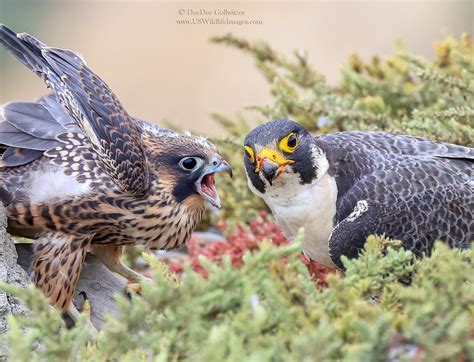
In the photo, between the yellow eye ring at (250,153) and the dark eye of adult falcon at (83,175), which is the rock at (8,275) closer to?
the dark eye of adult falcon at (83,175)

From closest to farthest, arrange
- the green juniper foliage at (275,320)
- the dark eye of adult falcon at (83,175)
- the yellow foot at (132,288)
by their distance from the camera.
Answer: the green juniper foliage at (275,320)
the dark eye of adult falcon at (83,175)
the yellow foot at (132,288)

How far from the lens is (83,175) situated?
3578 millimetres

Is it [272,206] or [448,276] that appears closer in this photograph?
[448,276]

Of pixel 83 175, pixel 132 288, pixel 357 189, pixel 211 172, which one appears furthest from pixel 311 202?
pixel 83 175

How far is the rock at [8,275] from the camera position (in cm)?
290

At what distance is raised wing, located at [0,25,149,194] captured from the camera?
11.4 ft

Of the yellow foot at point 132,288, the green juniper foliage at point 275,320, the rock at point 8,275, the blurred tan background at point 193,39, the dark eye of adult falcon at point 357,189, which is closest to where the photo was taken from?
the green juniper foliage at point 275,320

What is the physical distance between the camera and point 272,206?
3.85 m

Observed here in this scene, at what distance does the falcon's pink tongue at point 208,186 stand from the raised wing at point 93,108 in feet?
0.97

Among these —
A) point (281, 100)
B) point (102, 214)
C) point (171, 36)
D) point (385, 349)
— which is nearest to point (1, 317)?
point (102, 214)

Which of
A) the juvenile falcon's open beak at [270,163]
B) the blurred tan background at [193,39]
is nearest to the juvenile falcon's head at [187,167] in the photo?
the juvenile falcon's open beak at [270,163]

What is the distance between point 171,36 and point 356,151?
25.7 ft

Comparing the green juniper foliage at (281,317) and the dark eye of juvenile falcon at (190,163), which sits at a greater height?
the green juniper foliage at (281,317)

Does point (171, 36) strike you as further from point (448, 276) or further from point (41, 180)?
point (448, 276)
